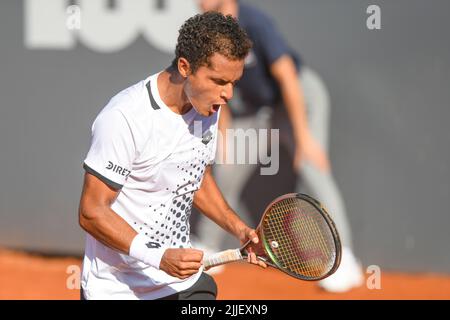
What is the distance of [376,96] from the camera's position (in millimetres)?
6156

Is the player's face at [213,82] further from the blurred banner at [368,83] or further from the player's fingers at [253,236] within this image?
the blurred banner at [368,83]

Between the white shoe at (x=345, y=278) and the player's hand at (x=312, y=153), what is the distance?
678mm

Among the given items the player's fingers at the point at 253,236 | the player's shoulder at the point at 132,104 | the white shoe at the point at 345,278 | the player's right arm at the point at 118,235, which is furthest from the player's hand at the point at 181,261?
the white shoe at the point at 345,278

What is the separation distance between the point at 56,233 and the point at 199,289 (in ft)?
11.8

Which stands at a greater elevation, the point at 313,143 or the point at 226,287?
the point at 313,143

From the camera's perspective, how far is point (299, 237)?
10.9 ft

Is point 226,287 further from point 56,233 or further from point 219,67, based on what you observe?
point 219,67

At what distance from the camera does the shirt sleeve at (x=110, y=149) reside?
2.91 meters

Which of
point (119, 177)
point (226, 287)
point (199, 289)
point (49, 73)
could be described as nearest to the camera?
point (119, 177)

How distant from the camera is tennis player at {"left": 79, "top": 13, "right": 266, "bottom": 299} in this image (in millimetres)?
2914

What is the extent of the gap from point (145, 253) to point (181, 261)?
131mm
